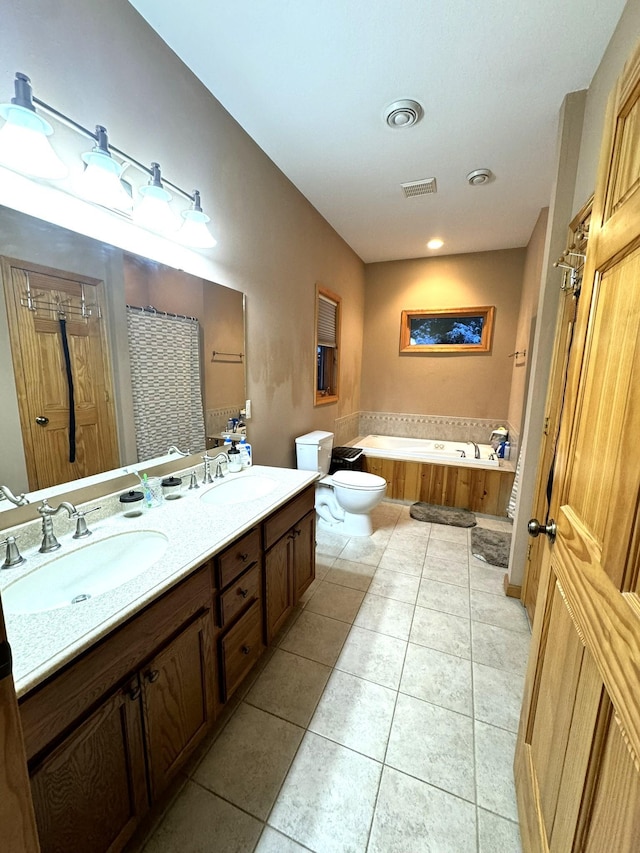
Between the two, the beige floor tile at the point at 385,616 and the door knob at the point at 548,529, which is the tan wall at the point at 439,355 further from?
the door knob at the point at 548,529

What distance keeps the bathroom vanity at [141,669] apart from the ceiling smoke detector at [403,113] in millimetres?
2106

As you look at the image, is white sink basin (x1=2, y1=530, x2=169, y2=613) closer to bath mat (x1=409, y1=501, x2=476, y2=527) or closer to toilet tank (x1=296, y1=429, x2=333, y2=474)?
toilet tank (x1=296, y1=429, x2=333, y2=474)

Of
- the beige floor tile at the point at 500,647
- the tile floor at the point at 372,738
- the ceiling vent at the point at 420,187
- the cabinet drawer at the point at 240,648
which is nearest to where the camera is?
the tile floor at the point at 372,738

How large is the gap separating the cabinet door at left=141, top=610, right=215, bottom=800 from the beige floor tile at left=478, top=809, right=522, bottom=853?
93cm

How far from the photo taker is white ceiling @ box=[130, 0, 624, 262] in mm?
1353

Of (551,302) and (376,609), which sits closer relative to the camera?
(551,302)

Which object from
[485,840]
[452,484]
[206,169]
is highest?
[206,169]

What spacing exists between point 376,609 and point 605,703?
5.04 feet

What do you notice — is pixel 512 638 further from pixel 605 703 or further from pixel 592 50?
pixel 592 50

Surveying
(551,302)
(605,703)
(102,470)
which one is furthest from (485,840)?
(551,302)

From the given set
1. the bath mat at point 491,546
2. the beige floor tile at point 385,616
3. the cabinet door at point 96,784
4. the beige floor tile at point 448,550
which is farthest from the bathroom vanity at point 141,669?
the bath mat at point 491,546

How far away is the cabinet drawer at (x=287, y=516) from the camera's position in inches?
58.7

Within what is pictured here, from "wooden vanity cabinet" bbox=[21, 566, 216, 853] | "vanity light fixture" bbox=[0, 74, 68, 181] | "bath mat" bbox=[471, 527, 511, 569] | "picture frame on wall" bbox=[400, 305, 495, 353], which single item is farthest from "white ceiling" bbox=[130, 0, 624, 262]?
"bath mat" bbox=[471, 527, 511, 569]

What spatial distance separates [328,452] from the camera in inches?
124
